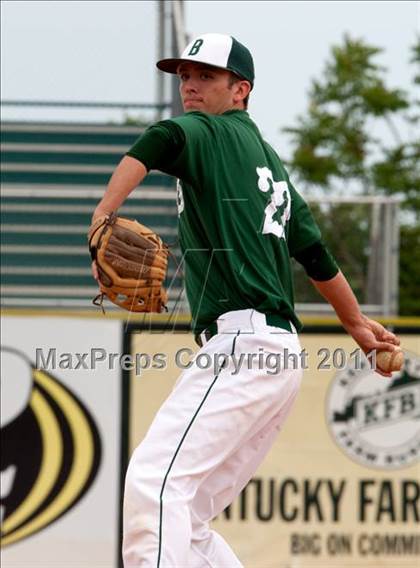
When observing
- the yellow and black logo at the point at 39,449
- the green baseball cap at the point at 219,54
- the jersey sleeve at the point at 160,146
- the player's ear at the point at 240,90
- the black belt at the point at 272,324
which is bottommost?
the yellow and black logo at the point at 39,449

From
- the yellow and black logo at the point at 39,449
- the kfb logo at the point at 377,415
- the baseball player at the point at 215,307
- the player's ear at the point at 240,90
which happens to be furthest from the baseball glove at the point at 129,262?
the kfb logo at the point at 377,415

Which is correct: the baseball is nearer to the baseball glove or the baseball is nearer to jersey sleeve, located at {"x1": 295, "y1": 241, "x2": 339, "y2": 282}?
jersey sleeve, located at {"x1": 295, "y1": 241, "x2": 339, "y2": 282}

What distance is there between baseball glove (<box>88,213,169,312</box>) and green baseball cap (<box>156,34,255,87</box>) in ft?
2.17

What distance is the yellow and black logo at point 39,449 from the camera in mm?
8000

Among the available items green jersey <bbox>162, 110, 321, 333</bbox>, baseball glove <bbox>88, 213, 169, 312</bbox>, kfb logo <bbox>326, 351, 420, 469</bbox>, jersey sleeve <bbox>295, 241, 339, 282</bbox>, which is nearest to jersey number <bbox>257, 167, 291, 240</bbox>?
green jersey <bbox>162, 110, 321, 333</bbox>

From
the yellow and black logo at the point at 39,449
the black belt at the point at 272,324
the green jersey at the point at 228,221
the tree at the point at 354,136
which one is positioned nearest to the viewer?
the green jersey at the point at 228,221

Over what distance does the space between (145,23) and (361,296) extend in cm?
233

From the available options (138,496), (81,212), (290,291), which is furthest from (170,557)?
(81,212)

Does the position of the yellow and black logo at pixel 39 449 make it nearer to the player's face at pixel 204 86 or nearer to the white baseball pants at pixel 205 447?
the white baseball pants at pixel 205 447

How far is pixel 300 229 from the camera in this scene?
5180 millimetres

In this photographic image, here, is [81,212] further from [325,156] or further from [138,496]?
[325,156]

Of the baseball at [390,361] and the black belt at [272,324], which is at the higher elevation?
the black belt at [272,324]

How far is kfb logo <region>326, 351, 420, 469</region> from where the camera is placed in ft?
26.9

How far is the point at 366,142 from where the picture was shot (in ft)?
69.2
